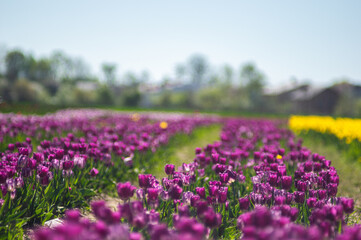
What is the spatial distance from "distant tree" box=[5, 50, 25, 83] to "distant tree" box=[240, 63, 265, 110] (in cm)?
4914

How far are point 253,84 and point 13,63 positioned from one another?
52770 mm

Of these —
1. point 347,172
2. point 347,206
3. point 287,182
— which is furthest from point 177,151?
point 347,206

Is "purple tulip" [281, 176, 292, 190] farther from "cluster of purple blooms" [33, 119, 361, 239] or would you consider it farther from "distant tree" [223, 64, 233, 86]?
"distant tree" [223, 64, 233, 86]

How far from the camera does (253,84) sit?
199 feet

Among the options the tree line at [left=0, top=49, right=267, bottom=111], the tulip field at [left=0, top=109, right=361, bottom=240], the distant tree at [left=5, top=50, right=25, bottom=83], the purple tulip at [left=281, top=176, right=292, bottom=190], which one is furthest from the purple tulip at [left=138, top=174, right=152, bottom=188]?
the distant tree at [left=5, top=50, right=25, bottom=83]

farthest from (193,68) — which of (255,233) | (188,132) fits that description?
(255,233)

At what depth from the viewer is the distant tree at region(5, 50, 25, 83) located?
173ft

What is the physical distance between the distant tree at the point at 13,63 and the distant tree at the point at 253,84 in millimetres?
49144

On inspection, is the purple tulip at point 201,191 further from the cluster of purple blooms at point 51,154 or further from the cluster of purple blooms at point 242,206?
the cluster of purple blooms at point 51,154

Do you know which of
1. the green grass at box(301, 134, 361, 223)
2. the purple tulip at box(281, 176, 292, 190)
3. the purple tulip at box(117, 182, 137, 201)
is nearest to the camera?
the purple tulip at box(117, 182, 137, 201)

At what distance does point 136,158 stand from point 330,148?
761cm

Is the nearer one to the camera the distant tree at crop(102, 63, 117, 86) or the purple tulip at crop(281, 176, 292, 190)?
the purple tulip at crop(281, 176, 292, 190)

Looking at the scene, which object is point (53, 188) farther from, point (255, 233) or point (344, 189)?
point (344, 189)

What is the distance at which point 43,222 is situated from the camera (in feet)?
10.1
